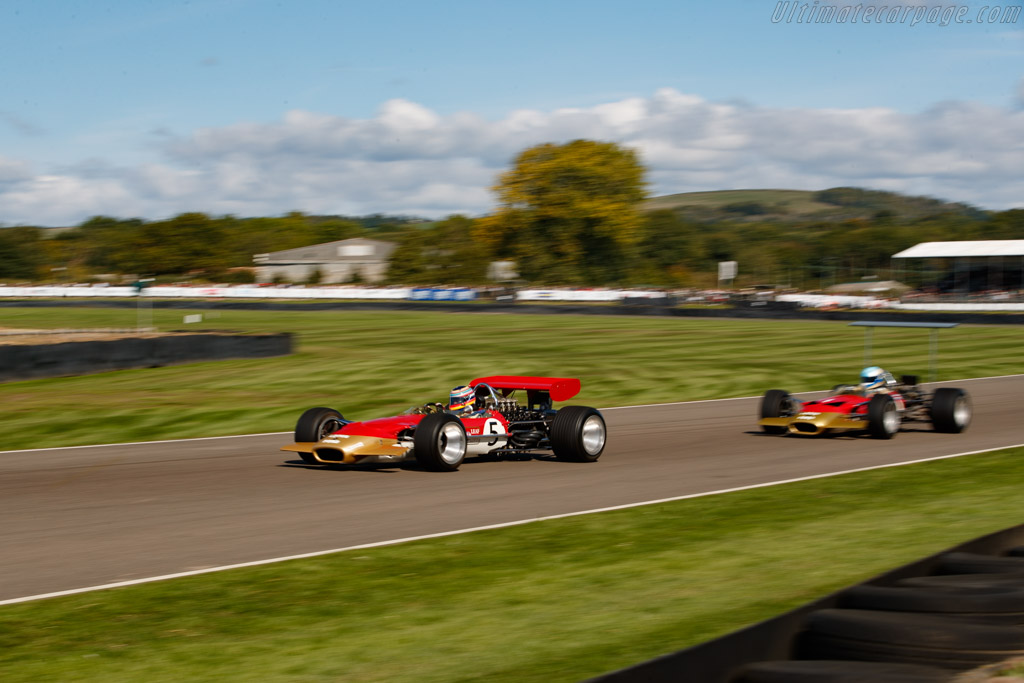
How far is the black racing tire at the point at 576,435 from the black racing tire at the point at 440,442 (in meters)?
1.21

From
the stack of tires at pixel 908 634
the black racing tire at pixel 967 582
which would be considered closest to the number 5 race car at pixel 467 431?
the black racing tire at pixel 967 582

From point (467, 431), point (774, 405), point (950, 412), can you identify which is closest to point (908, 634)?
point (467, 431)

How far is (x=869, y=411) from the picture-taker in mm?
14117

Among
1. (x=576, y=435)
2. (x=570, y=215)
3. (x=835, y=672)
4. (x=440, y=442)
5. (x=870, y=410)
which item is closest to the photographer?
(x=835, y=672)

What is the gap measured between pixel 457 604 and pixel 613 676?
2.61 meters

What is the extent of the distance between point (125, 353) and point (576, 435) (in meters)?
13.8

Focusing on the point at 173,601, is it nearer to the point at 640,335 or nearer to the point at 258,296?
the point at 640,335

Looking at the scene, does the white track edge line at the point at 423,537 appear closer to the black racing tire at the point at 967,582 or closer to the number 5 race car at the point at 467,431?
the number 5 race car at the point at 467,431

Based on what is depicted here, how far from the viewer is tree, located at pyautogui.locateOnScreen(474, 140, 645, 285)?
296 feet

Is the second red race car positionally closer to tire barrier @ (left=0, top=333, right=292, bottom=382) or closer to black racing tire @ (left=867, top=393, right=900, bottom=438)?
black racing tire @ (left=867, top=393, right=900, bottom=438)

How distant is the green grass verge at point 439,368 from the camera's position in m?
16.3

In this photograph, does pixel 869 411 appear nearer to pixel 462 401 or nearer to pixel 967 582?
pixel 462 401

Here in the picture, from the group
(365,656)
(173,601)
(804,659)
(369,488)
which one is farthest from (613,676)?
(369,488)

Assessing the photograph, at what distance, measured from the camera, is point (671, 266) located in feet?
353
